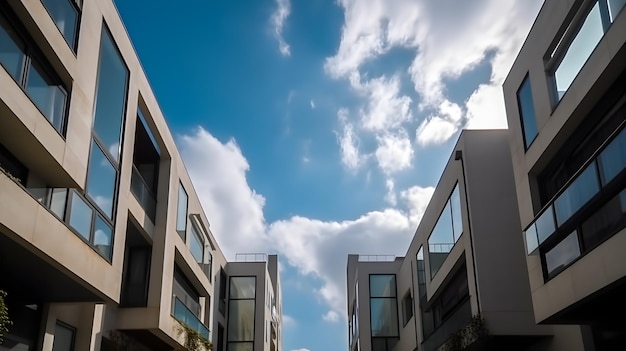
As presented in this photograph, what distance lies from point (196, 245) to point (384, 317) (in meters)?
14.8

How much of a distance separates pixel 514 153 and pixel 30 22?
11.2 meters

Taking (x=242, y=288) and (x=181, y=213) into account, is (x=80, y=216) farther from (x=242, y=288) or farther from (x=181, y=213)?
(x=242, y=288)

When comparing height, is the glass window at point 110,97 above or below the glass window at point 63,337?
above

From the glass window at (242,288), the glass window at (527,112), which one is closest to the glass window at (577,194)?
the glass window at (527,112)

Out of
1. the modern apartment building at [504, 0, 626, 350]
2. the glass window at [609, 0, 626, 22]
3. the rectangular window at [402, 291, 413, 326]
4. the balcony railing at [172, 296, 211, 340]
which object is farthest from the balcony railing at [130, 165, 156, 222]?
the rectangular window at [402, 291, 413, 326]

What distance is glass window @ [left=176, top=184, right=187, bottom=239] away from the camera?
73.1 ft

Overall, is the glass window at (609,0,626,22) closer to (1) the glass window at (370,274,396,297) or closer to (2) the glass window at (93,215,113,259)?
(2) the glass window at (93,215,113,259)

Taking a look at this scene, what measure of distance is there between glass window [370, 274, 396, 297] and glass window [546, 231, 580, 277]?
23.5 meters

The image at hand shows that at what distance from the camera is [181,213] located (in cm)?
2289

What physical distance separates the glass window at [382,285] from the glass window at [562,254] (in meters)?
23.5

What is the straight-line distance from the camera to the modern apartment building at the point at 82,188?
35.2 ft

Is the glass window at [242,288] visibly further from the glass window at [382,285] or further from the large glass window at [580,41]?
the large glass window at [580,41]

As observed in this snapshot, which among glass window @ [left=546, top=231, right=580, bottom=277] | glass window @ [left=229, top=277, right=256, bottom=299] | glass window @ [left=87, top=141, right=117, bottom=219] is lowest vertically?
glass window @ [left=546, top=231, right=580, bottom=277]

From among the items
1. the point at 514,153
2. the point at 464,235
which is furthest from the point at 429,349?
the point at 514,153
